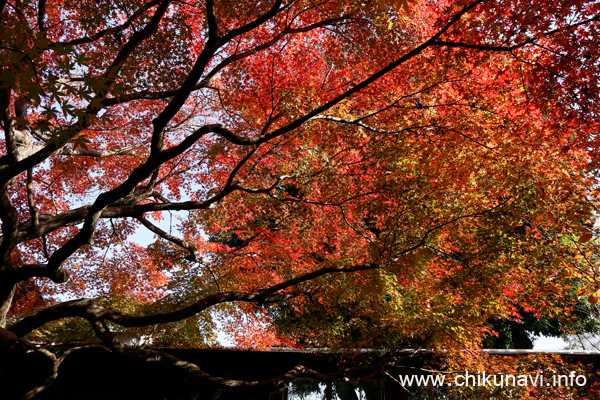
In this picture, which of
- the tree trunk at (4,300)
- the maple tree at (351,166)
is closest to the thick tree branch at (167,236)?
the maple tree at (351,166)

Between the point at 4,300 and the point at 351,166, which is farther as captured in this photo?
the point at 351,166

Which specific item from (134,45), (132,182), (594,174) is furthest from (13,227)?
(594,174)

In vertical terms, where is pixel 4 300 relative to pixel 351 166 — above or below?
below

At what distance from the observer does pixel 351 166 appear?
10.7m

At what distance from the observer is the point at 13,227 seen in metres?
5.62

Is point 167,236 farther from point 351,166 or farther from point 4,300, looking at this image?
point 351,166

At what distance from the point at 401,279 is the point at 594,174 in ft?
17.9

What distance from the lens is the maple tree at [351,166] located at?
5523 millimetres

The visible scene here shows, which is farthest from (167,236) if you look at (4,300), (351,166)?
(351,166)

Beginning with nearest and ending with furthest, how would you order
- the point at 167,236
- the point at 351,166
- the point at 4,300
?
1. the point at 4,300
2. the point at 167,236
3. the point at 351,166

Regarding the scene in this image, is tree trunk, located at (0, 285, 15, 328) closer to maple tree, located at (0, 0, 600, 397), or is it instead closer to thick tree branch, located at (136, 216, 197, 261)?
maple tree, located at (0, 0, 600, 397)

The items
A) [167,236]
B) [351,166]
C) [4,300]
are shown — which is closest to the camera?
[4,300]

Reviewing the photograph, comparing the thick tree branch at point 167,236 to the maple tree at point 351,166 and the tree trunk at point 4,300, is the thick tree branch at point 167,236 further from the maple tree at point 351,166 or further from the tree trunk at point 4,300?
the tree trunk at point 4,300

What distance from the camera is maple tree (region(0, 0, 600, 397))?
5.52m
